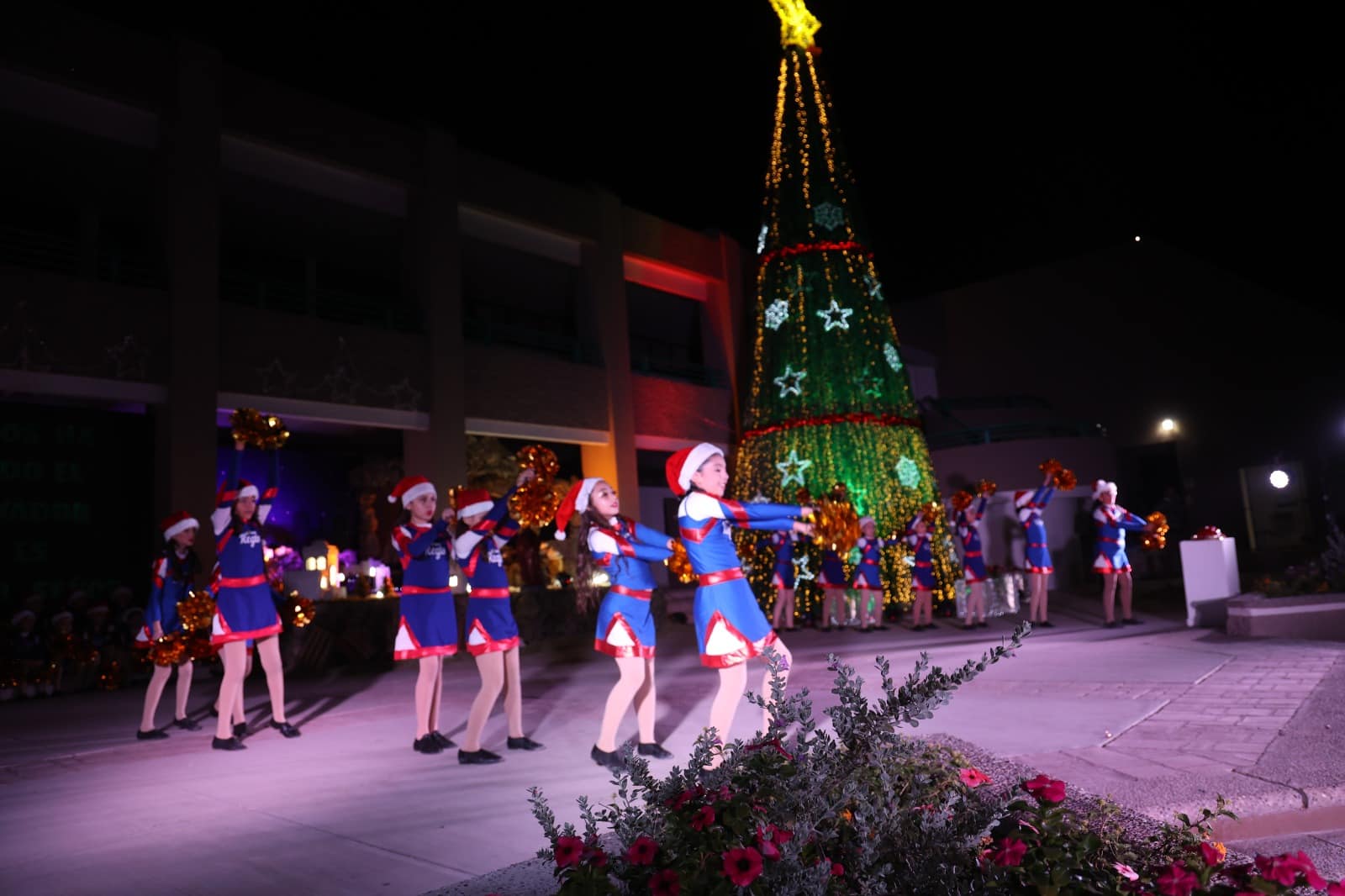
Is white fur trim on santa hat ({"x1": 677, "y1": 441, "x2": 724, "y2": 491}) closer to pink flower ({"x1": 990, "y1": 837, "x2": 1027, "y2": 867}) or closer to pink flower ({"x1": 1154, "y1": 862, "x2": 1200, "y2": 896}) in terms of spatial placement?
pink flower ({"x1": 990, "y1": 837, "x2": 1027, "y2": 867})

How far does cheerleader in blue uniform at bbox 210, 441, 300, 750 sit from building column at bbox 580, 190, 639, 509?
10918 millimetres

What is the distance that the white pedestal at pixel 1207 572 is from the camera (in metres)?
11.3

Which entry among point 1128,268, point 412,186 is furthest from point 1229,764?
point 1128,268

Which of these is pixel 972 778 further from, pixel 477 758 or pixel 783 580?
pixel 783 580

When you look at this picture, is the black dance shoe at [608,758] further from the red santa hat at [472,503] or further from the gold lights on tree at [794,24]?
the gold lights on tree at [794,24]

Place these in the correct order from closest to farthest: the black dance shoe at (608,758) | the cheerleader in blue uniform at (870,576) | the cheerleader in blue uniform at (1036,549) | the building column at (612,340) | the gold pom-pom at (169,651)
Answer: the black dance shoe at (608,758) < the gold pom-pom at (169,651) < the cheerleader in blue uniform at (1036,549) < the cheerleader in blue uniform at (870,576) < the building column at (612,340)

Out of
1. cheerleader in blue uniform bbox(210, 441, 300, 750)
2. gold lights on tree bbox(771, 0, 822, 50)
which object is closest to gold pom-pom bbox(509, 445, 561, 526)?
cheerleader in blue uniform bbox(210, 441, 300, 750)

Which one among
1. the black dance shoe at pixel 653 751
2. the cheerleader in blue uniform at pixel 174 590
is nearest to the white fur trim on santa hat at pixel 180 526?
the cheerleader in blue uniform at pixel 174 590

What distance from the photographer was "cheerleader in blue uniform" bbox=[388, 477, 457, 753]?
6.53 m

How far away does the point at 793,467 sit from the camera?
1452cm

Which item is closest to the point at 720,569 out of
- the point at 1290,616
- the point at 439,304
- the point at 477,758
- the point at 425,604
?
the point at 477,758

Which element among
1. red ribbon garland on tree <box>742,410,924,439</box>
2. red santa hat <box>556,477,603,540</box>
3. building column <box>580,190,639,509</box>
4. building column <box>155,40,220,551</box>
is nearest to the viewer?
red santa hat <box>556,477,603,540</box>

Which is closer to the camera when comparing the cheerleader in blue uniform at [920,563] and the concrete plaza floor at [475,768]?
the concrete plaza floor at [475,768]

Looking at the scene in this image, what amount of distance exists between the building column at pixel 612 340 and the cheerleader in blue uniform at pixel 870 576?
18.1ft
